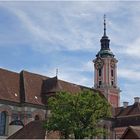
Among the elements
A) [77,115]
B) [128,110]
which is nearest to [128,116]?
[128,110]

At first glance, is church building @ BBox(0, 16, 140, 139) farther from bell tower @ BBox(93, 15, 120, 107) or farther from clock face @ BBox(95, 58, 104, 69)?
clock face @ BBox(95, 58, 104, 69)

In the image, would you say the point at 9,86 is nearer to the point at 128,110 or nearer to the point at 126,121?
the point at 126,121

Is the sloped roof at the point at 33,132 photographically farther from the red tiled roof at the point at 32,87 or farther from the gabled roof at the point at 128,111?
the gabled roof at the point at 128,111

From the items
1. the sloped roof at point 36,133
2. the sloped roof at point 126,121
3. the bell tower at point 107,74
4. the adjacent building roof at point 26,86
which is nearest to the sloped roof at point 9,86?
the adjacent building roof at point 26,86

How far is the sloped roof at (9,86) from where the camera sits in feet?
170

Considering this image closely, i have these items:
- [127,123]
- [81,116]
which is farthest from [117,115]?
[81,116]

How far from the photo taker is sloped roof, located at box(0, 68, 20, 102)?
51.8 metres

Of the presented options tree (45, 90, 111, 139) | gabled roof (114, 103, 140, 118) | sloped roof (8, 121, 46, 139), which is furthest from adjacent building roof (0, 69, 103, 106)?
tree (45, 90, 111, 139)

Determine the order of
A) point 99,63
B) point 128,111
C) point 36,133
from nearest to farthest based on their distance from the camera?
point 36,133
point 128,111
point 99,63

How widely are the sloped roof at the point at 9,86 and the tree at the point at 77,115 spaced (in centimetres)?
1342

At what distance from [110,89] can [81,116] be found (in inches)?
1390

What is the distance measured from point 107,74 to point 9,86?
26.8m

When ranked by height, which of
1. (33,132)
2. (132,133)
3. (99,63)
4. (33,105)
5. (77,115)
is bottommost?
(132,133)

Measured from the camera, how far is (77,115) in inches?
1526
